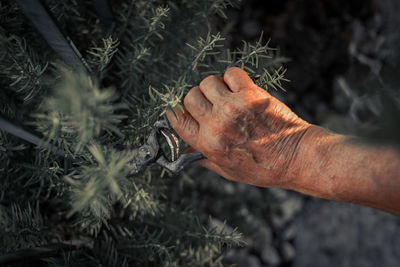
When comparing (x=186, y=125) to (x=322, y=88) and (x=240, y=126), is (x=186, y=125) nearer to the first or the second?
(x=240, y=126)

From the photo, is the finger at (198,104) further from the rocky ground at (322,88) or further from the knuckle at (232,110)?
the rocky ground at (322,88)

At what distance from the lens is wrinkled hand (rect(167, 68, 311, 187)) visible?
14.7 inches

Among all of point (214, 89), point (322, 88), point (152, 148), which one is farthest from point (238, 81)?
point (322, 88)

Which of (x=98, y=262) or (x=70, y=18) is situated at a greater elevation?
(x=70, y=18)

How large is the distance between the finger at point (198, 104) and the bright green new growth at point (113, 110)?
0.6 inches

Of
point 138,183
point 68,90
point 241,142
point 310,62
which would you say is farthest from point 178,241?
point 310,62

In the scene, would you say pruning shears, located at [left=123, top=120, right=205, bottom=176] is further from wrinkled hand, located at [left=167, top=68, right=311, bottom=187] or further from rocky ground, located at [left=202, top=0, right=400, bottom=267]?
rocky ground, located at [left=202, top=0, right=400, bottom=267]

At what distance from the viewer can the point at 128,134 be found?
0.41 metres

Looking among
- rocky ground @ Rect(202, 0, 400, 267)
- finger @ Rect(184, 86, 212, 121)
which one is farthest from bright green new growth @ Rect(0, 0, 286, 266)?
rocky ground @ Rect(202, 0, 400, 267)

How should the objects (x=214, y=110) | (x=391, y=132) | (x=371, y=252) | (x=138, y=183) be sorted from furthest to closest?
(x=371, y=252) < (x=138, y=183) < (x=214, y=110) < (x=391, y=132)

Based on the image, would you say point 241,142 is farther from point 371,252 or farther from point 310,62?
point 371,252

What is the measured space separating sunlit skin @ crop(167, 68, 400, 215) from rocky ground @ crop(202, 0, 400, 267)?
61cm

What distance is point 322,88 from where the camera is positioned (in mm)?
1115

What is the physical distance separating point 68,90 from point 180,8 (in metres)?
0.36
